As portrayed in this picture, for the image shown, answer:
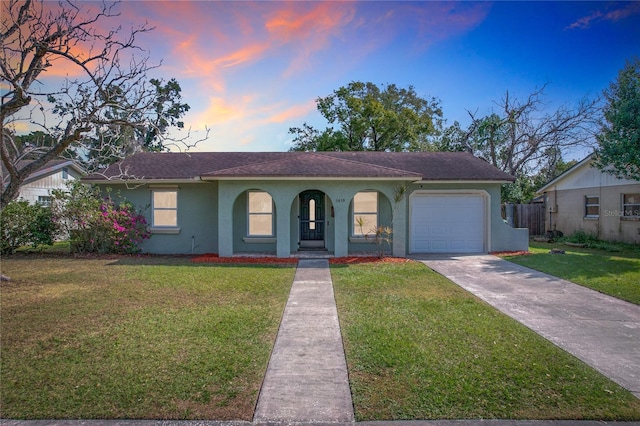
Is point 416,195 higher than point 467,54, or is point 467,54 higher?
point 467,54

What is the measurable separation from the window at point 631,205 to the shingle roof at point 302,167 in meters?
6.94

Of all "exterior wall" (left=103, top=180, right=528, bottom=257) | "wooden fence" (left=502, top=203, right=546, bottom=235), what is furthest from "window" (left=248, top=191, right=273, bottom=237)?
"wooden fence" (left=502, top=203, right=546, bottom=235)

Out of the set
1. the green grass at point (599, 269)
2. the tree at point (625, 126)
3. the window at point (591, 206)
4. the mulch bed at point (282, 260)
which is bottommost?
the green grass at point (599, 269)

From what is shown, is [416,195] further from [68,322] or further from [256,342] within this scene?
[68,322]

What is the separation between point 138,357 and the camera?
14.6 feet

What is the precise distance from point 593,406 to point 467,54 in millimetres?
13754

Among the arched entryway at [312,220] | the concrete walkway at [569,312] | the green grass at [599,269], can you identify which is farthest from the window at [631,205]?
the arched entryway at [312,220]

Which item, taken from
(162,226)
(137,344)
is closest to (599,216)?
(162,226)

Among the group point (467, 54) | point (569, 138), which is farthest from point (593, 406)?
point (569, 138)

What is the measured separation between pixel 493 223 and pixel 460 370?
36.5ft

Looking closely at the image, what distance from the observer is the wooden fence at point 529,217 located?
20672 millimetres

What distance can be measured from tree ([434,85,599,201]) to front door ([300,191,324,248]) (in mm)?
17008

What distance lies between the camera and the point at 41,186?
742 inches

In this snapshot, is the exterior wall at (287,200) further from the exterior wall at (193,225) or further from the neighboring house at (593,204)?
the neighboring house at (593,204)
